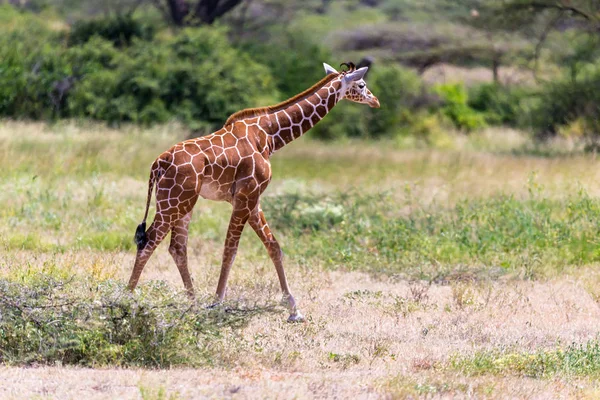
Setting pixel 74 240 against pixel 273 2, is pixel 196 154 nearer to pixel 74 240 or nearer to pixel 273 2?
pixel 74 240

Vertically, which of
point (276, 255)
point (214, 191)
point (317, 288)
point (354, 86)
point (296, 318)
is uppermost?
point (354, 86)

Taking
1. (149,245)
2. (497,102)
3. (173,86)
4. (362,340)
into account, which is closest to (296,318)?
(362,340)

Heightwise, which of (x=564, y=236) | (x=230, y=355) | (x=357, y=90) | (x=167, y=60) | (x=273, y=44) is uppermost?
(x=357, y=90)

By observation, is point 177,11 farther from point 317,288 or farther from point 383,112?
point 317,288

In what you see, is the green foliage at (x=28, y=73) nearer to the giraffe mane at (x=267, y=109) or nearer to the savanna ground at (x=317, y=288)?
the savanna ground at (x=317, y=288)

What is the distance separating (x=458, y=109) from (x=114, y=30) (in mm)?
13643

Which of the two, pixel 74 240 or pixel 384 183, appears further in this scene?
pixel 384 183

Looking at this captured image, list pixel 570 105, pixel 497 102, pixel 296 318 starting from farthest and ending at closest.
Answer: pixel 497 102
pixel 570 105
pixel 296 318

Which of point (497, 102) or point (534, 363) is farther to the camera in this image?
point (497, 102)

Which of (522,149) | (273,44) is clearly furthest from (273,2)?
(522,149)

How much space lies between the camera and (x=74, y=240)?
12.5m

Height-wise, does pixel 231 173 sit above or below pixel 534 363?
above

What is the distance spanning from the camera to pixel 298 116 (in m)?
9.33

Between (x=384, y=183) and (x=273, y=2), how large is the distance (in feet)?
102
